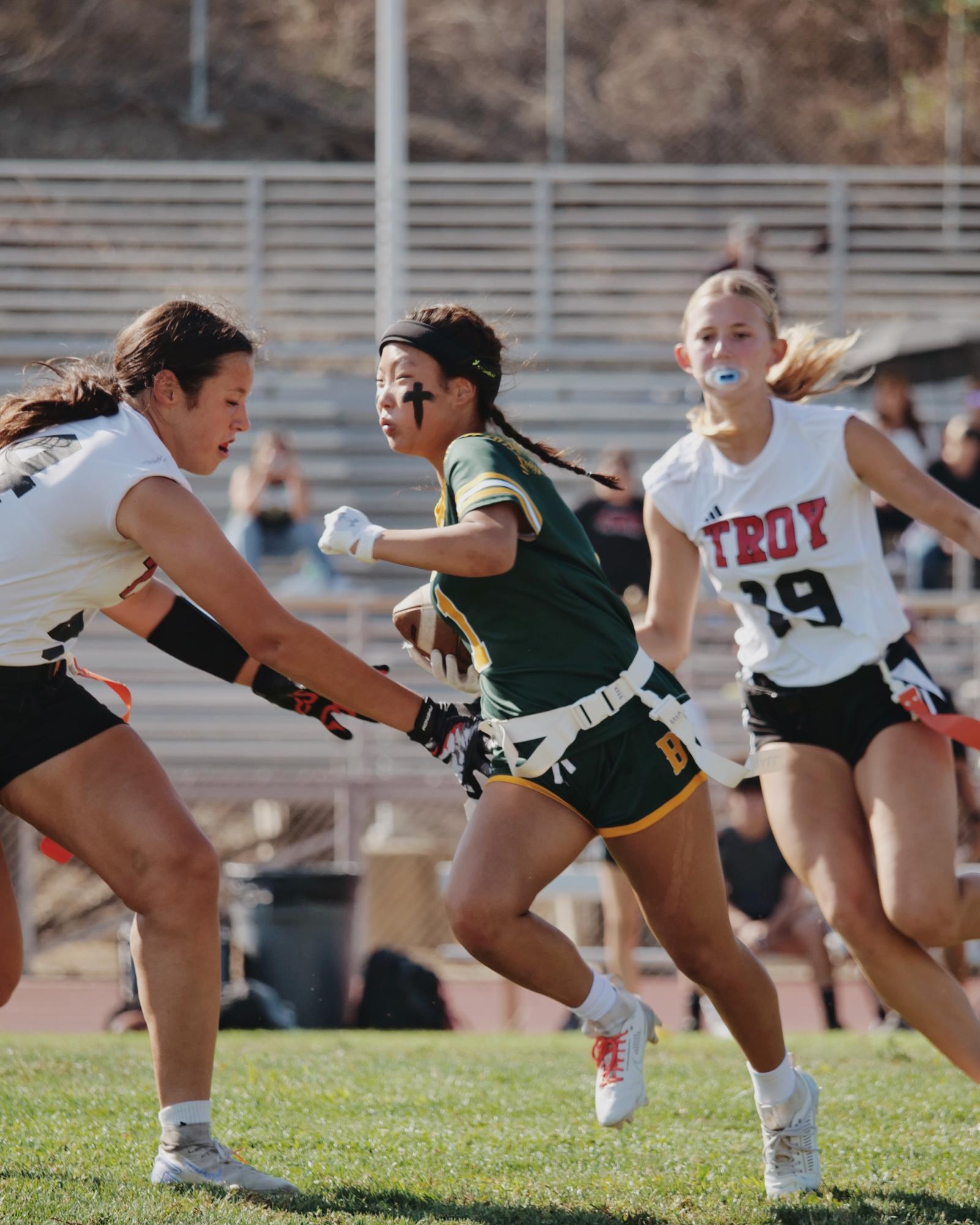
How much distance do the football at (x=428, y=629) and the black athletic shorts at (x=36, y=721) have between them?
80 cm

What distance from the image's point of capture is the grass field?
3.47 m

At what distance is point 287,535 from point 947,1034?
8947 millimetres

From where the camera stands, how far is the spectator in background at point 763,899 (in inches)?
369

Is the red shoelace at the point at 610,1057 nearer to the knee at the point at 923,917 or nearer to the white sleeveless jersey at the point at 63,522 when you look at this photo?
the knee at the point at 923,917

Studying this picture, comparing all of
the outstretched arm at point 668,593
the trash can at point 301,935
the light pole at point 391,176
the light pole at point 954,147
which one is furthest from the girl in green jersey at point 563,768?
the light pole at point 954,147

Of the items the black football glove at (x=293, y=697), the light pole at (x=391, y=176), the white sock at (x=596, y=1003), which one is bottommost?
the white sock at (x=596, y=1003)

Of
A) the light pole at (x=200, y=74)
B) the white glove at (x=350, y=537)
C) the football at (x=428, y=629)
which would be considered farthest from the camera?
the light pole at (x=200, y=74)

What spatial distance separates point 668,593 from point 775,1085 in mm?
1404

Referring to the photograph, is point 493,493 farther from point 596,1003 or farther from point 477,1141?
point 477,1141

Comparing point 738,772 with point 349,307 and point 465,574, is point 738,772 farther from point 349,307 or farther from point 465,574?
point 349,307

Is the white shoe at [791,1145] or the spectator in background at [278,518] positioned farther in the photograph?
the spectator in background at [278,518]

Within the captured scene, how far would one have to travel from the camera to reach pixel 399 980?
8.94 meters

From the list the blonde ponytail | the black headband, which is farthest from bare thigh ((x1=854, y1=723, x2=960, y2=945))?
the black headband

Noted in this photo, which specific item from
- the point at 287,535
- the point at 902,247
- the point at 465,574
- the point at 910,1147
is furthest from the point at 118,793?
the point at 902,247
